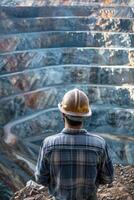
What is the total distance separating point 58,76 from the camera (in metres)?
23.6

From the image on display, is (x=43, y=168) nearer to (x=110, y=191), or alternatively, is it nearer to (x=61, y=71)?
(x=110, y=191)

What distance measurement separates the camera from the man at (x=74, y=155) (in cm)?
330

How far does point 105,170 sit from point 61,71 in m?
20.4

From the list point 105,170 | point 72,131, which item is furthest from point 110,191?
point 72,131

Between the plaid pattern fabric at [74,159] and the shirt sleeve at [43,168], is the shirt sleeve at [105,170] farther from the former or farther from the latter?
the shirt sleeve at [43,168]

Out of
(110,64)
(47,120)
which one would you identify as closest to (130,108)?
(110,64)

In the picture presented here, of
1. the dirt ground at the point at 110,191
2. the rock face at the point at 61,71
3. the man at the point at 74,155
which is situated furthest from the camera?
the rock face at the point at 61,71

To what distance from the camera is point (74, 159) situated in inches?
→ 130

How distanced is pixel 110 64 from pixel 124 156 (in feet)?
22.7

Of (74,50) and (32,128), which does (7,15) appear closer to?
(74,50)

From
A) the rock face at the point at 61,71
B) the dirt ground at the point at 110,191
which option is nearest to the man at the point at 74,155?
the dirt ground at the point at 110,191

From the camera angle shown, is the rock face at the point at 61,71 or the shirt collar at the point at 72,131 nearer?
the shirt collar at the point at 72,131

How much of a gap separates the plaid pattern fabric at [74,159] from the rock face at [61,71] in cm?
1562

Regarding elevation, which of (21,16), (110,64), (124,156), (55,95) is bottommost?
(124,156)
